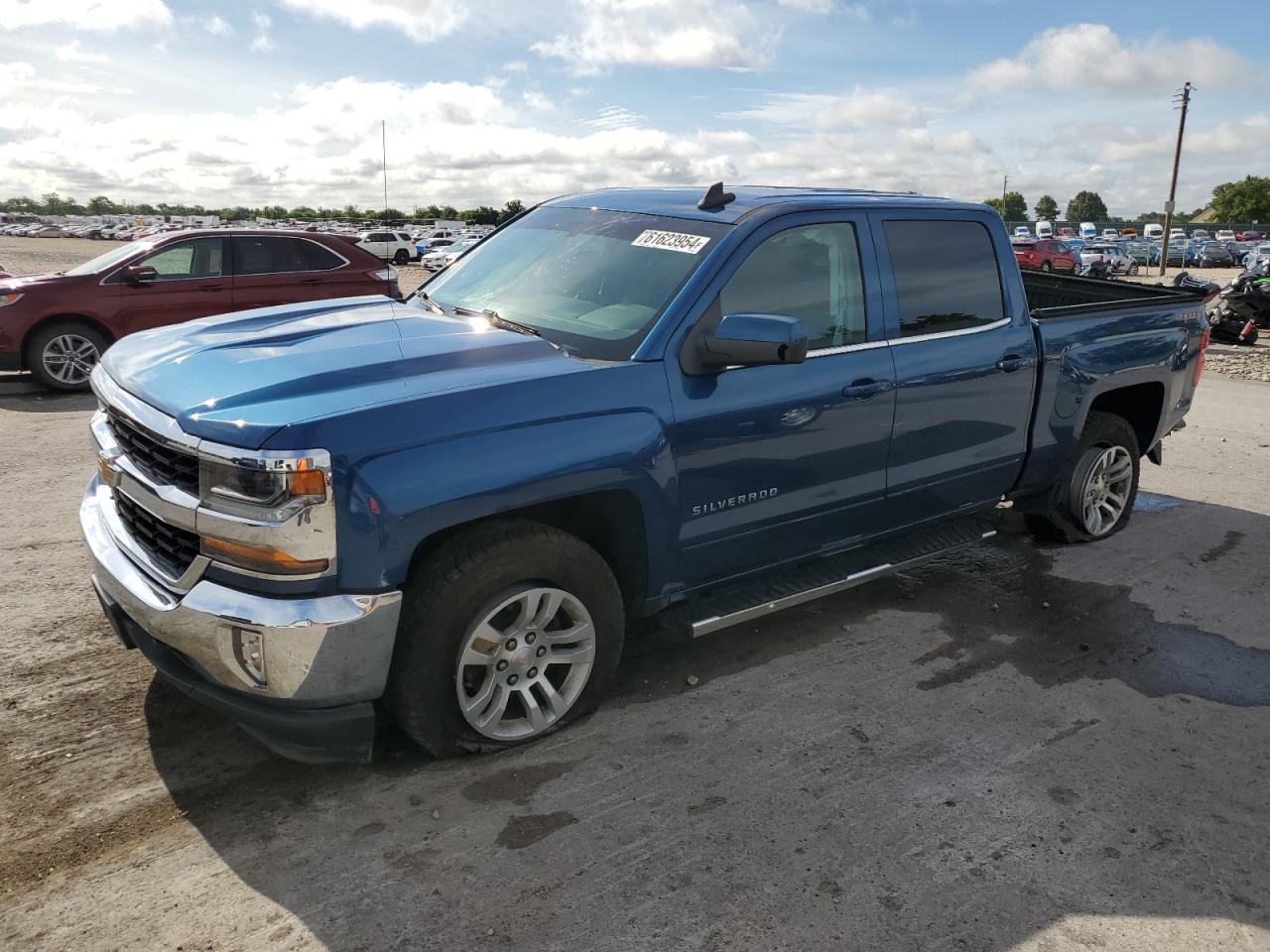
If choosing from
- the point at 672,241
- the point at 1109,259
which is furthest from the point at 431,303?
the point at 1109,259

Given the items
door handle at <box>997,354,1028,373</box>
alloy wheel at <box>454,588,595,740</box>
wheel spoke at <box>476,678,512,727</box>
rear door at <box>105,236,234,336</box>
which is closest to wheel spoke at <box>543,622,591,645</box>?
alloy wheel at <box>454,588,595,740</box>

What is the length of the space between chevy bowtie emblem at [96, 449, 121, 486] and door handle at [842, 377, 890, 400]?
271 cm

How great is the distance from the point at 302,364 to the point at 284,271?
8.16m

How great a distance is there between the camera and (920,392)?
4.26 m

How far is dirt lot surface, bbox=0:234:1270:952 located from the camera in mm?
2643

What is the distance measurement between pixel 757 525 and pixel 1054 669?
155 cm

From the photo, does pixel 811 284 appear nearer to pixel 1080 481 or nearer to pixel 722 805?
pixel 722 805

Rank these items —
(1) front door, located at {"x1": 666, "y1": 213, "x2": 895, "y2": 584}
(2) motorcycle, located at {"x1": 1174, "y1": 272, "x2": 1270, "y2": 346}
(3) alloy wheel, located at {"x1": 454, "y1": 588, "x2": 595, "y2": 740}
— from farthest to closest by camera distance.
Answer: (2) motorcycle, located at {"x1": 1174, "y1": 272, "x2": 1270, "y2": 346}
(1) front door, located at {"x1": 666, "y1": 213, "x2": 895, "y2": 584}
(3) alloy wheel, located at {"x1": 454, "y1": 588, "x2": 595, "y2": 740}

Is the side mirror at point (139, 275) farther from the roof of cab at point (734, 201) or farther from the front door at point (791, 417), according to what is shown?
the front door at point (791, 417)

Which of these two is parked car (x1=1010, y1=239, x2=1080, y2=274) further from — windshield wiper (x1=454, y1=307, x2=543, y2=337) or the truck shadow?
windshield wiper (x1=454, y1=307, x2=543, y2=337)

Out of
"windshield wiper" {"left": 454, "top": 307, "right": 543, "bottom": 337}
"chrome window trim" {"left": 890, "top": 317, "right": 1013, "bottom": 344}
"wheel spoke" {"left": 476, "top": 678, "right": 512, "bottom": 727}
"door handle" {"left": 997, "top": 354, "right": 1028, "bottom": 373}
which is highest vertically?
"windshield wiper" {"left": 454, "top": 307, "right": 543, "bottom": 337}

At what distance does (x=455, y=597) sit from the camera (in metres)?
3.04

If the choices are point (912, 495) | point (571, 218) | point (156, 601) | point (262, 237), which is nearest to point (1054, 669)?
point (912, 495)

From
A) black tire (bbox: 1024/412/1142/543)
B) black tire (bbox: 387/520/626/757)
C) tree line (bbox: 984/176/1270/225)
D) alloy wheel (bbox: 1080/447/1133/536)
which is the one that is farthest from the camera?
tree line (bbox: 984/176/1270/225)
